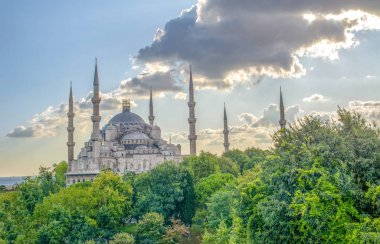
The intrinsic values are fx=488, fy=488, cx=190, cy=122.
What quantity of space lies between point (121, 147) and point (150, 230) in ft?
130

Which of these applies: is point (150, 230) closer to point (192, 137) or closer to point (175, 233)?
point (175, 233)

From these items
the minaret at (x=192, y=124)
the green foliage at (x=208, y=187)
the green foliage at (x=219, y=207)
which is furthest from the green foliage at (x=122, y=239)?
the minaret at (x=192, y=124)

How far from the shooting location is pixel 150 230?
4197cm

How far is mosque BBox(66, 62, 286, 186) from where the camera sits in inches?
3044

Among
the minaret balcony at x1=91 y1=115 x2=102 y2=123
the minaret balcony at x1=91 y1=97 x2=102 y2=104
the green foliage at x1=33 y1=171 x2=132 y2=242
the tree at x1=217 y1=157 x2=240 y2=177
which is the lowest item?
the green foliage at x1=33 y1=171 x2=132 y2=242

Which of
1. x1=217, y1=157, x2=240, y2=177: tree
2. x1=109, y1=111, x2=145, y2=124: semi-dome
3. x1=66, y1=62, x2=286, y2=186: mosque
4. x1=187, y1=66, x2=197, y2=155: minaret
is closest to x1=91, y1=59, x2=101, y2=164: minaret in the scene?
x1=66, y1=62, x2=286, y2=186: mosque

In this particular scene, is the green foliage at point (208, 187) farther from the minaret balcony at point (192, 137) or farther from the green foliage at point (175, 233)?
the minaret balcony at point (192, 137)

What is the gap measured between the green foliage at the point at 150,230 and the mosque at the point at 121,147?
3052cm

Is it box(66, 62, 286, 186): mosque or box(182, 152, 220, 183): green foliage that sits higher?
box(66, 62, 286, 186): mosque

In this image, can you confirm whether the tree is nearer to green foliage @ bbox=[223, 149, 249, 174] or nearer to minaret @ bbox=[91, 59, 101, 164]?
green foliage @ bbox=[223, 149, 249, 174]

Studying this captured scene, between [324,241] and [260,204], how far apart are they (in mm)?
3558

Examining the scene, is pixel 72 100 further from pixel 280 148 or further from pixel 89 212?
pixel 280 148

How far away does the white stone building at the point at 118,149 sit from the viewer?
254 feet

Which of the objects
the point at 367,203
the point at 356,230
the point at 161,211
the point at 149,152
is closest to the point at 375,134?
the point at 367,203
